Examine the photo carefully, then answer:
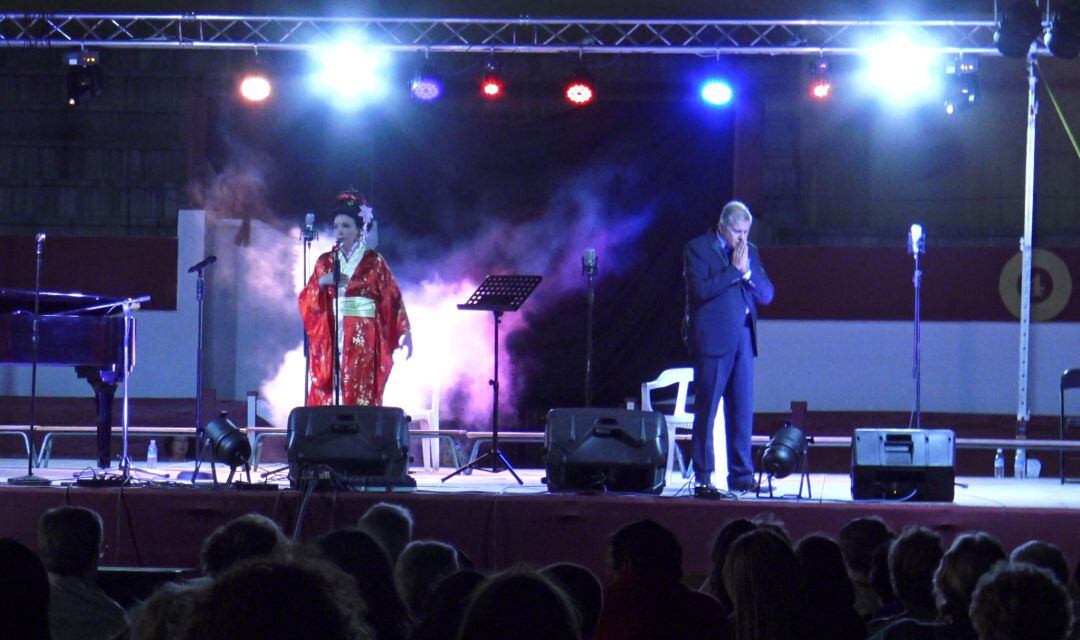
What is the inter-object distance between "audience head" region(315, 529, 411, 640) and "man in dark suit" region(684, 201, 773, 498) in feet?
13.1

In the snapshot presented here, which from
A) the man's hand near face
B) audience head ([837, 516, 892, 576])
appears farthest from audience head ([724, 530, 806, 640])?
the man's hand near face

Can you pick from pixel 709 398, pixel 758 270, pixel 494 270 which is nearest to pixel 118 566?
pixel 709 398


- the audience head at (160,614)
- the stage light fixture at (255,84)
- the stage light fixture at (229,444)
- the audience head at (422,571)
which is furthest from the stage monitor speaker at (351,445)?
the audience head at (160,614)

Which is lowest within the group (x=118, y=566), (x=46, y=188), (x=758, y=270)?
(x=118, y=566)

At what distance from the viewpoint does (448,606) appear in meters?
3.15

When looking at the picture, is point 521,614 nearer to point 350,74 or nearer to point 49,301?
point 49,301

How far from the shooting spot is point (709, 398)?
7320 mm

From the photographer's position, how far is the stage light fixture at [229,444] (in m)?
7.12

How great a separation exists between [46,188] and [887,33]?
8973mm

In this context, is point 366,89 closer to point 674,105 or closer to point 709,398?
point 674,105

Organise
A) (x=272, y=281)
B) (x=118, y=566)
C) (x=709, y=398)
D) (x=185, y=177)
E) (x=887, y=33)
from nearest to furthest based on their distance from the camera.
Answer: (x=118, y=566), (x=709, y=398), (x=887, y=33), (x=272, y=281), (x=185, y=177)

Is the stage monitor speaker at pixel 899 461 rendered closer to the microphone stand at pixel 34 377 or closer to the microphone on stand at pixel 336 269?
the microphone on stand at pixel 336 269

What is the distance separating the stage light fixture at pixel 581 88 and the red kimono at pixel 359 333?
2.78 meters

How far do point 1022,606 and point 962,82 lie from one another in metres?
8.07
